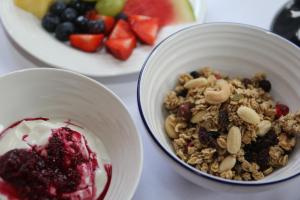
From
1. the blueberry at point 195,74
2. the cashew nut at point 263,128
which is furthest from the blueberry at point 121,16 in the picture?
the cashew nut at point 263,128

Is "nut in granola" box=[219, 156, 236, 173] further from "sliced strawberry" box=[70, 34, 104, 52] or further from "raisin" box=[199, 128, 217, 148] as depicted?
"sliced strawberry" box=[70, 34, 104, 52]

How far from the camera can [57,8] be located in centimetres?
114

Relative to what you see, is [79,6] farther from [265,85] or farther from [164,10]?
[265,85]

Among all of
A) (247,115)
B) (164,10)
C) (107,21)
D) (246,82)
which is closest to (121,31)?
(107,21)

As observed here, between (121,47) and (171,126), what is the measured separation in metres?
0.31

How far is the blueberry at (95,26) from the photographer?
1.12 m

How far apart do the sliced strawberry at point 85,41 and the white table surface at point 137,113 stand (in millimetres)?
110

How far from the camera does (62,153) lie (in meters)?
0.75

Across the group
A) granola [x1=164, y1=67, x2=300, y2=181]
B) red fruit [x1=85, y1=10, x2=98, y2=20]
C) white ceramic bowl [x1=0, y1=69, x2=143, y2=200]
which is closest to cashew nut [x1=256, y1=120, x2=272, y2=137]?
granola [x1=164, y1=67, x2=300, y2=181]

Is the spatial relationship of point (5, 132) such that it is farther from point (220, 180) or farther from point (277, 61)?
point (277, 61)

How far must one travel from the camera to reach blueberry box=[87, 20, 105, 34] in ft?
3.69

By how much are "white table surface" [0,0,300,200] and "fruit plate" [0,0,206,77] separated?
0.09 feet

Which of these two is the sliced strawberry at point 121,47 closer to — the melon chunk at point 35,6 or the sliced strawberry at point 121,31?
the sliced strawberry at point 121,31

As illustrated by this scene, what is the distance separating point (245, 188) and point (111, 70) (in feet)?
1.49
